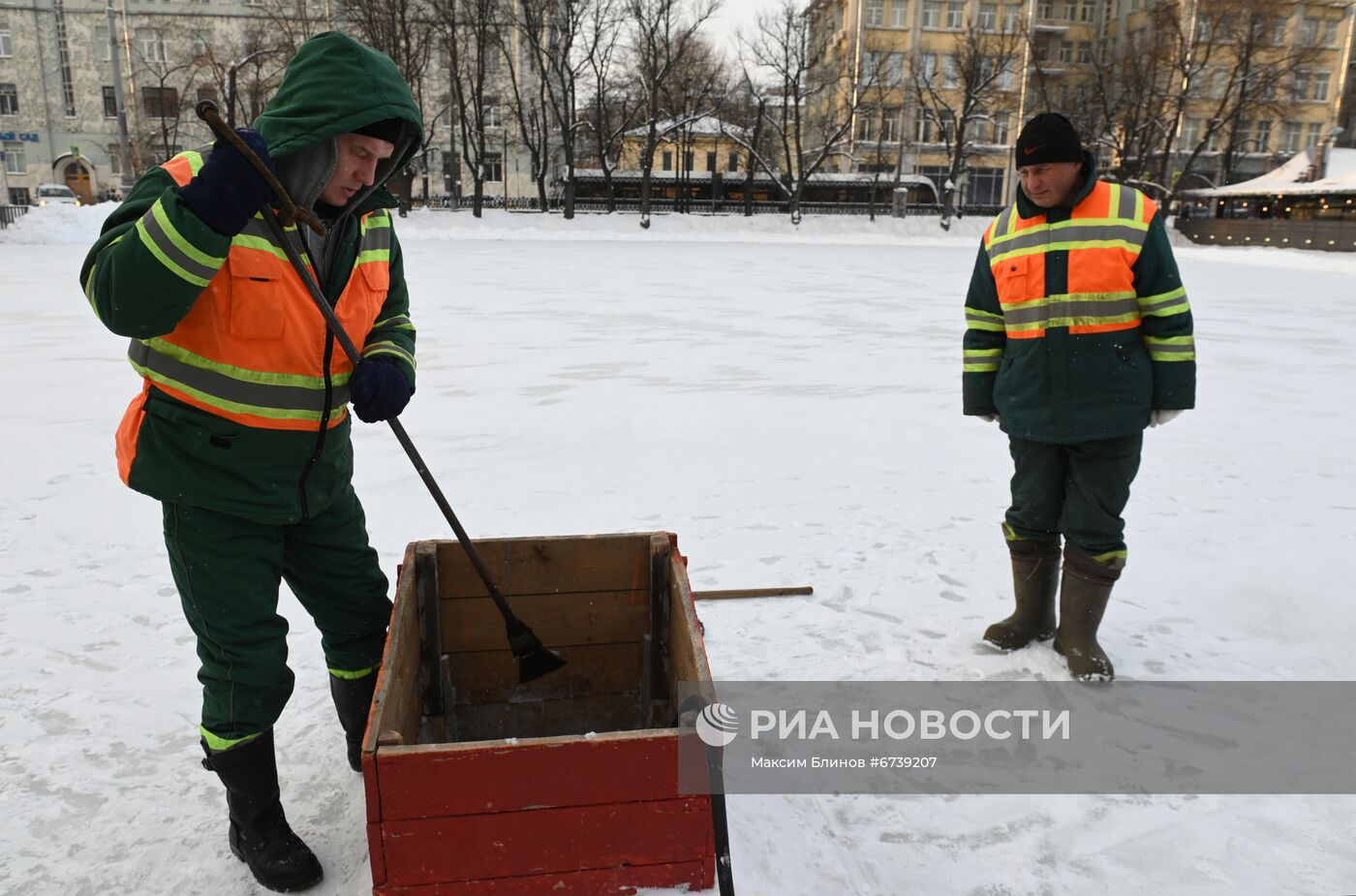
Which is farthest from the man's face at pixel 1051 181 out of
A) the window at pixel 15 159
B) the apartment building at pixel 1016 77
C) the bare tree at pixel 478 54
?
the window at pixel 15 159

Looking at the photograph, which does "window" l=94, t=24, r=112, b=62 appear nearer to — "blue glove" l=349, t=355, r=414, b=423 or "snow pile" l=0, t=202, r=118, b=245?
"snow pile" l=0, t=202, r=118, b=245

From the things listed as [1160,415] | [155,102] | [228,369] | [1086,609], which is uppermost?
[155,102]

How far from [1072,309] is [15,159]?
198ft

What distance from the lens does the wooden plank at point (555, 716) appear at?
266 cm

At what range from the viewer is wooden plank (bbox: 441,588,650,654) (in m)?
2.57

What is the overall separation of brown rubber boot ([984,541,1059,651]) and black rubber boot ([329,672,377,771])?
214cm

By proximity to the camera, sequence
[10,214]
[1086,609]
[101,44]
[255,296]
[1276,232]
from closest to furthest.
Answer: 1. [255,296]
2. [1086,609]
3. [10,214]
4. [1276,232]
5. [101,44]

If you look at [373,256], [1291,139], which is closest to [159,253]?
[373,256]

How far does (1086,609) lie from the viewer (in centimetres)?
304

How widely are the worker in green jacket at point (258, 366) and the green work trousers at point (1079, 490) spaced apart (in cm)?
208

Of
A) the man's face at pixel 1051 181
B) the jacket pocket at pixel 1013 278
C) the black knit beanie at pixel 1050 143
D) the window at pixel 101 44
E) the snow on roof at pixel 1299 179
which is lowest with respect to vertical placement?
the jacket pocket at pixel 1013 278

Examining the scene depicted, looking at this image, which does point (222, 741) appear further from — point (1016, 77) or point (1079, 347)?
point (1016, 77)

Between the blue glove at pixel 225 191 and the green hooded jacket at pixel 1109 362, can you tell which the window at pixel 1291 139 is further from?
the blue glove at pixel 225 191

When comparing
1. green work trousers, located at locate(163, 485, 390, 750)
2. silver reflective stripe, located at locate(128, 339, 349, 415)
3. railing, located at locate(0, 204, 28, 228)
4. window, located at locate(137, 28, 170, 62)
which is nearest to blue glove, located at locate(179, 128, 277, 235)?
silver reflective stripe, located at locate(128, 339, 349, 415)
